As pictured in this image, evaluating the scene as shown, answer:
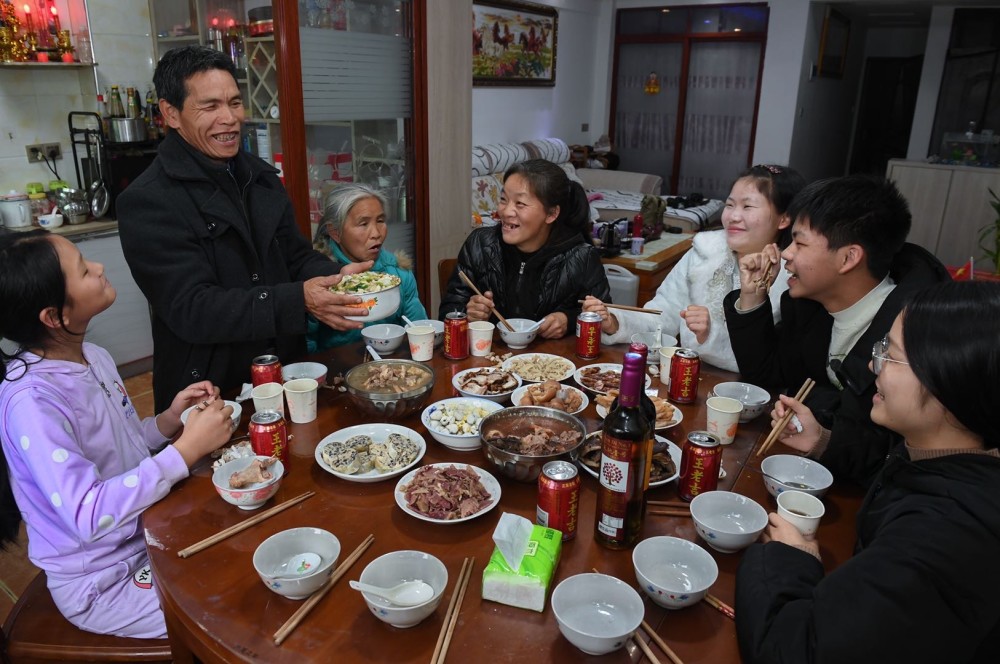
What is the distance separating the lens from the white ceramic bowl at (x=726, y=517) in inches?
46.2

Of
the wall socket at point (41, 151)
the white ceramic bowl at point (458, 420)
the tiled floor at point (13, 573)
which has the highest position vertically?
the wall socket at point (41, 151)

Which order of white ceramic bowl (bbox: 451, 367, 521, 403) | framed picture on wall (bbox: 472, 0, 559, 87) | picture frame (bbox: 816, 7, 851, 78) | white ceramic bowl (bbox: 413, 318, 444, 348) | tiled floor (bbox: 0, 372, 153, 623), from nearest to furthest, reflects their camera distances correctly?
white ceramic bowl (bbox: 451, 367, 521, 403) < white ceramic bowl (bbox: 413, 318, 444, 348) < tiled floor (bbox: 0, 372, 153, 623) < framed picture on wall (bbox: 472, 0, 559, 87) < picture frame (bbox: 816, 7, 851, 78)

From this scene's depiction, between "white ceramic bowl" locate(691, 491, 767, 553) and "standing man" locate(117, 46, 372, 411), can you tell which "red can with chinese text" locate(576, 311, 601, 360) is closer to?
"standing man" locate(117, 46, 372, 411)

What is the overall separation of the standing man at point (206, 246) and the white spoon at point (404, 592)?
0.90 m

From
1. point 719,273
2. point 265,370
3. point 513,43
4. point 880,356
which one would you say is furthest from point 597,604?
point 513,43

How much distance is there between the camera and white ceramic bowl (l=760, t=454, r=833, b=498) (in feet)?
4.55

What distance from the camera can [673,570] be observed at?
114 centimetres

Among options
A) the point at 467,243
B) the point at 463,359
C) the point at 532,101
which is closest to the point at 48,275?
the point at 463,359

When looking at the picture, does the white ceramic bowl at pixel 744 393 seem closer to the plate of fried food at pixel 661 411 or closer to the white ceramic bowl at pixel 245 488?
the plate of fried food at pixel 661 411

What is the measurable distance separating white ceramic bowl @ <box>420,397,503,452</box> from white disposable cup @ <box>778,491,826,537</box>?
61 cm

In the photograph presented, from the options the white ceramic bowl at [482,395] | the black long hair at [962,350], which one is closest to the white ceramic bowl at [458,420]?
the white ceramic bowl at [482,395]

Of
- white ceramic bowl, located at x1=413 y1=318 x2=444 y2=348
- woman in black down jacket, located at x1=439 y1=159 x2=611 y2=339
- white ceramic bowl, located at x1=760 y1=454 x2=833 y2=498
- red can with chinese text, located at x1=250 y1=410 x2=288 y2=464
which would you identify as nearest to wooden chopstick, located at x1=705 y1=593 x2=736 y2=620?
white ceramic bowl, located at x1=760 y1=454 x2=833 y2=498

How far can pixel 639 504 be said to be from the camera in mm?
1170

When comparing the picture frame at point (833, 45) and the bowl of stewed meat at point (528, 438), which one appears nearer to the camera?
the bowl of stewed meat at point (528, 438)
